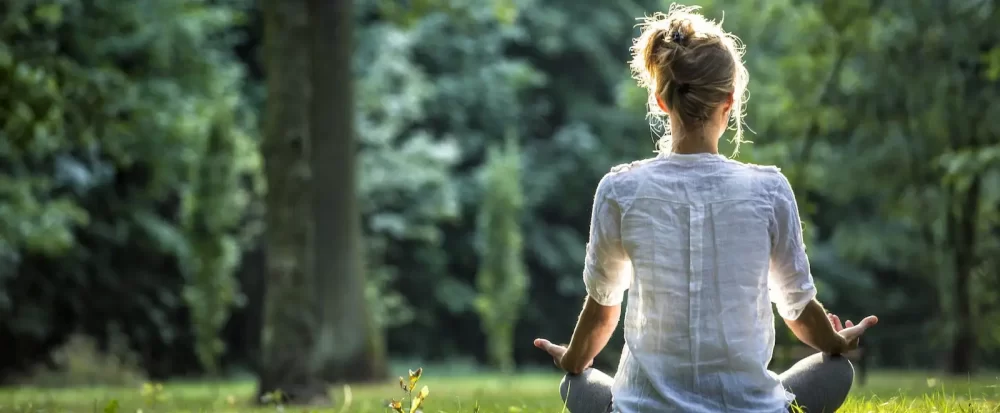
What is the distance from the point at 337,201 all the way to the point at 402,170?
12006mm

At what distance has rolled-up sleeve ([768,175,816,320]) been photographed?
122 inches

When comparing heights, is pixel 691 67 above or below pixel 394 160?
below

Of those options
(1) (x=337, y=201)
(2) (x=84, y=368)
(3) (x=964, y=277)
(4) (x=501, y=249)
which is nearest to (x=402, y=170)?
(4) (x=501, y=249)

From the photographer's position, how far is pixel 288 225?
10539mm

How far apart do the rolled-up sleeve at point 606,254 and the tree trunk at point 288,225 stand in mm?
7511

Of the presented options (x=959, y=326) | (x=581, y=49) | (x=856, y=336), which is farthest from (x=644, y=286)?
(x=581, y=49)

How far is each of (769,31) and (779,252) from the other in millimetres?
19987

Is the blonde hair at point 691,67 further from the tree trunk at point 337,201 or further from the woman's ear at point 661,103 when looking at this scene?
the tree trunk at point 337,201

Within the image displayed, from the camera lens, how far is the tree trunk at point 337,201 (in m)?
15.8

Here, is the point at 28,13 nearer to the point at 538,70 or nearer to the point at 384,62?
the point at 384,62

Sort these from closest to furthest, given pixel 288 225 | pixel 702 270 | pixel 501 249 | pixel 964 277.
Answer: pixel 702 270, pixel 288 225, pixel 964 277, pixel 501 249

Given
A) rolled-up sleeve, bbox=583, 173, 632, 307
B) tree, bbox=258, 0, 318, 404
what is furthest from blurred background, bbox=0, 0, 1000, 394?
rolled-up sleeve, bbox=583, 173, 632, 307

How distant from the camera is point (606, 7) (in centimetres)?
3269

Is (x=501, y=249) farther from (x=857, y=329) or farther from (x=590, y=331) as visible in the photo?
(x=857, y=329)
